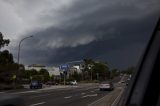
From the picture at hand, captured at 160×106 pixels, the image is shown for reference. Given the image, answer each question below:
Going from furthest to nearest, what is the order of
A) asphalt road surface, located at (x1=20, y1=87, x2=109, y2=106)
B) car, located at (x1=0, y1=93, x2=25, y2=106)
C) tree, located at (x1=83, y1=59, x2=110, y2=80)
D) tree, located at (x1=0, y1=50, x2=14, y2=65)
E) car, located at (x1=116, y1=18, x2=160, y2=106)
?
tree, located at (x1=83, y1=59, x2=110, y2=80) → tree, located at (x1=0, y1=50, x2=14, y2=65) → asphalt road surface, located at (x1=20, y1=87, x2=109, y2=106) → car, located at (x1=0, y1=93, x2=25, y2=106) → car, located at (x1=116, y1=18, x2=160, y2=106)

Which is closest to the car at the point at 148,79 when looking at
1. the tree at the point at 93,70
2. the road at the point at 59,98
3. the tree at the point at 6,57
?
the road at the point at 59,98

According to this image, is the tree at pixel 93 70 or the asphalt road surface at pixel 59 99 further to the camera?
the tree at pixel 93 70

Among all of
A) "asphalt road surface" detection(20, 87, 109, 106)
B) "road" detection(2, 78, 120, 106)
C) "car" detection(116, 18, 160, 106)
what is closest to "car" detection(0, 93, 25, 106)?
"car" detection(116, 18, 160, 106)

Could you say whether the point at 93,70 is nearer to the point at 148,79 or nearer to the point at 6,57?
the point at 6,57

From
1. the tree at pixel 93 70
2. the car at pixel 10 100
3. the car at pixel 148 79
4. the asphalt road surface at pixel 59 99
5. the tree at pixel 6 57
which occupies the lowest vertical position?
the car at pixel 148 79

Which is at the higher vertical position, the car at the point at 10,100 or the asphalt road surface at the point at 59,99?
the asphalt road surface at the point at 59,99

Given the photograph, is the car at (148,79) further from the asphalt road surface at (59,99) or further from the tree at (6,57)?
the tree at (6,57)

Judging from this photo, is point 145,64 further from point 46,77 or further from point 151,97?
point 46,77

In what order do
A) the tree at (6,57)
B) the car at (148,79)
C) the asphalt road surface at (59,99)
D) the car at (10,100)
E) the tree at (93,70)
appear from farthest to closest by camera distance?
the tree at (93,70) → the tree at (6,57) → the asphalt road surface at (59,99) → the car at (10,100) → the car at (148,79)

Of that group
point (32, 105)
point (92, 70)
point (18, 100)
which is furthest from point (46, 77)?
point (18, 100)

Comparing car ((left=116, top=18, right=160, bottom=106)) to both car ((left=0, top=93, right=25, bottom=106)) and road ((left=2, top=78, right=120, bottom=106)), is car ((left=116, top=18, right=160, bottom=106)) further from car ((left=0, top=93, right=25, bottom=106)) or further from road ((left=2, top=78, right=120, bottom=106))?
road ((left=2, top=78, right=120, bottom=106))

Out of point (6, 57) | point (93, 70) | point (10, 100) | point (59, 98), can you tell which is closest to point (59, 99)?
point (59, 98)

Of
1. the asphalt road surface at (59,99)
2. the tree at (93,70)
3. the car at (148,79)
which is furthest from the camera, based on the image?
the tree at (93,70)

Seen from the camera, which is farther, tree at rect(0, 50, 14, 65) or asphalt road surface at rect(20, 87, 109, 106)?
tree at rect(0, 50, 14, 65)
